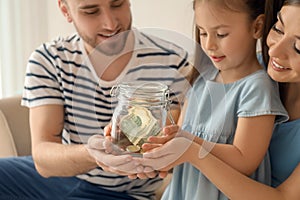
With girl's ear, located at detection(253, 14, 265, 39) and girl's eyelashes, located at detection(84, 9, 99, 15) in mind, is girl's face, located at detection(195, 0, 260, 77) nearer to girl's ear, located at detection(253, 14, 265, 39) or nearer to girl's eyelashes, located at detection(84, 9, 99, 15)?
girl's ear, located at detection(253, 14, 265, 39)

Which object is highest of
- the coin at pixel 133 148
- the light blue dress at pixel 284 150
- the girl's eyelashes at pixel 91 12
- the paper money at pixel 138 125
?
the girl's eyelashes at pixel 91 12

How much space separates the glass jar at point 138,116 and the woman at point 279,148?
3cm

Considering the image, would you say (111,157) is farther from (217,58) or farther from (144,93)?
(217,58)

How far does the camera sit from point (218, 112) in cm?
91

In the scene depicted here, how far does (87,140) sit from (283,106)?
37 centimetres

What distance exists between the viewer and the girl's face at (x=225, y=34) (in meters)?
0.88

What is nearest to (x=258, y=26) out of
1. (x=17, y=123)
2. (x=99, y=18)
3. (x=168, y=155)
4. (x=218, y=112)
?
(x=218, y=112)

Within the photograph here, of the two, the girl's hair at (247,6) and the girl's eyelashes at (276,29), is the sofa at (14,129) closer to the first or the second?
the girl's hair at (247,6)

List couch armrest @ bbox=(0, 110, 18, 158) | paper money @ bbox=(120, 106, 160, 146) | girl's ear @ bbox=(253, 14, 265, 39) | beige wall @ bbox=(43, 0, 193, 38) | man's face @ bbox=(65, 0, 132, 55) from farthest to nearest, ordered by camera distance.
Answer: beige wall @ bbox=(43, 0, 193, 38), couch armrest @ bbox=(0, 110, 18, 158), man's face @ bbox=(65, 0, 132, 55), girl's ear @ bbox=(253, 14, 265, 39), paper money @ bbox=(120, 106, 160, 146)

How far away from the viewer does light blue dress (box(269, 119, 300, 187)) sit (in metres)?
0.93

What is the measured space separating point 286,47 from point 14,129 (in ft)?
3.09

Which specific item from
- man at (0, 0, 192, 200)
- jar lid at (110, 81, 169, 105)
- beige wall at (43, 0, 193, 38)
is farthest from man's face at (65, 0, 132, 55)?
beige wall at (43, 0, 193, 38)

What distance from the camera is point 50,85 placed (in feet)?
4.00

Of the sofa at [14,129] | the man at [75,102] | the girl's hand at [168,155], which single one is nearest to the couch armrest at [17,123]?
the sofa at [14,129]
